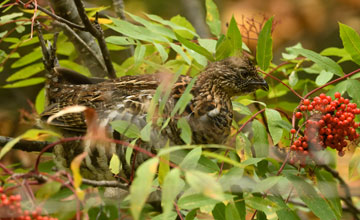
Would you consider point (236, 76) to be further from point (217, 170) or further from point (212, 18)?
point (217, 170)

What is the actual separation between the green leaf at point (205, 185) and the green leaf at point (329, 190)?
3.62ft

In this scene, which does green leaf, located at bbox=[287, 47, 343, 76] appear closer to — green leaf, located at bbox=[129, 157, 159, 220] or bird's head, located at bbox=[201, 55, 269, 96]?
bird's head, located at bbox=[201, 55, 269, 96]

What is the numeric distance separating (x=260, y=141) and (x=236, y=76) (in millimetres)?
614

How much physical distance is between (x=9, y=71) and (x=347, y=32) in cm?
368

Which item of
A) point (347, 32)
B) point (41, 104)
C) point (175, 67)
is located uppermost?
point (347, 32)

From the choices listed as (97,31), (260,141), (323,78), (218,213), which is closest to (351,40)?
(323,78)

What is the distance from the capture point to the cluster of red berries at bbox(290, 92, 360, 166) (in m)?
2.39

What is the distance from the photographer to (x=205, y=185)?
154cm

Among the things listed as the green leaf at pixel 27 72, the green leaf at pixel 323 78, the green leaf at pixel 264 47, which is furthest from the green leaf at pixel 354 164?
the green leaf at pixel 27 72

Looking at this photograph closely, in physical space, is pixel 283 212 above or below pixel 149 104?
below

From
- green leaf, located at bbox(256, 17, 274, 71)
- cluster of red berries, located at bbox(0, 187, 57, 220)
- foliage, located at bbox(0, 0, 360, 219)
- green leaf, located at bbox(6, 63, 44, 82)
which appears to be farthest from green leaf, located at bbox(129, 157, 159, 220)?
green leaf, located at bbox(6, 63, 44, 82)

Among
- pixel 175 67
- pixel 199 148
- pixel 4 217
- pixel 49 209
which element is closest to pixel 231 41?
pixel 175 67

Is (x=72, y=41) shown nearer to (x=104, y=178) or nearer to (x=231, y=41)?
(x=104, y=178)

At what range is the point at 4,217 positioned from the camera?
5.50ft
